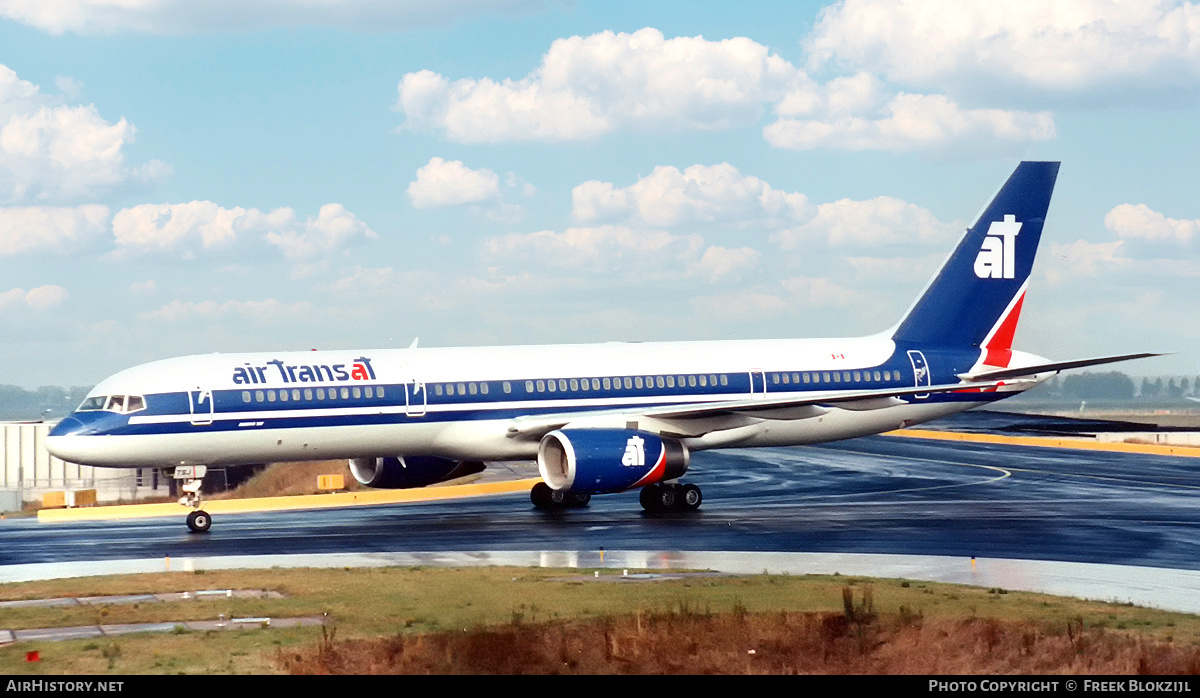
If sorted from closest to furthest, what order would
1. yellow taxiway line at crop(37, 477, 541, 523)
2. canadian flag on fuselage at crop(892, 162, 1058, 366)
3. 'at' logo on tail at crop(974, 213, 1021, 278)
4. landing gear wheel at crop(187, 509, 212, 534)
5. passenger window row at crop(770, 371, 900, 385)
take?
landing gear wheel at crop(187, 509, 212, 534)
passenger window row at crop(770, 371, 900, 385)
yellow taxiway line at crop(37, 477, 541, 523)
canadian flag on fuselage at crop(892, 162, 1058, 366)
'at' logo on tail at crop(974, 213, 1021, 278)

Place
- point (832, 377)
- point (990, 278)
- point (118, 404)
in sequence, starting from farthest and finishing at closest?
point (990, 278)
point (832, 377)
point (118, 404)

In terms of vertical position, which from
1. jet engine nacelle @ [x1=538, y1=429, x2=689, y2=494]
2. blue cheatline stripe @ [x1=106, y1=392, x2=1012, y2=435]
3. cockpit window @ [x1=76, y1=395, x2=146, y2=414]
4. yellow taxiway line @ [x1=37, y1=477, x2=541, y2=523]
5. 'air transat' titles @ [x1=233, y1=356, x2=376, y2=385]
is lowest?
yellow taxiway line @ [x1=37, y1=477, x2=541, y2=523]

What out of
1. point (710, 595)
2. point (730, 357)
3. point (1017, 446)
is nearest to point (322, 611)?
point (710, 595)

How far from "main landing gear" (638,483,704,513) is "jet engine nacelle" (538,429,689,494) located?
1.17m

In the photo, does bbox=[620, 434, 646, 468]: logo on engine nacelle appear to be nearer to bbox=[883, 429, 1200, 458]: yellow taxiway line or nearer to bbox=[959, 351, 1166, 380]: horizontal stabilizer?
bbox=[959, 351, 1166, 380]: horizontal stabilizer

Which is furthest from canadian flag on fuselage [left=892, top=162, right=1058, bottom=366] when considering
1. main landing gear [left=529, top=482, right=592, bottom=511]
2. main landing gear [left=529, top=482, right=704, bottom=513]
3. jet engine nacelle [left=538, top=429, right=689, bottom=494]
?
main landing gear [left=529, top=482, right=592, bottom=511]

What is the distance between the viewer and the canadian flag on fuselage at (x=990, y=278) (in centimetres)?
4125

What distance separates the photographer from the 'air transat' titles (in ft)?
108

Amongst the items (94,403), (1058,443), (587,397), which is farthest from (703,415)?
(1058,443)

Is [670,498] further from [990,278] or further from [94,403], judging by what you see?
[94,403]

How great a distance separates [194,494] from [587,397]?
9.64m

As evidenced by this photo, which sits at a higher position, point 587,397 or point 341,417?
point 587,397

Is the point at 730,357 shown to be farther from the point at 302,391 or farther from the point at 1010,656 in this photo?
the point at 1010,656

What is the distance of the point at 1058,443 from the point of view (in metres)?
60.7
